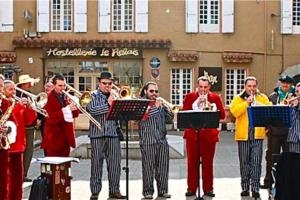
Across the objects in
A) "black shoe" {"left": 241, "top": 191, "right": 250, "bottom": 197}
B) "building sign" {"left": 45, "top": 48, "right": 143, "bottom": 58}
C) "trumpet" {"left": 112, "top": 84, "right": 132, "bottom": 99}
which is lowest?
"black shoe" {"left": 241, "top": 191, "right": 250, "bottom": 197}

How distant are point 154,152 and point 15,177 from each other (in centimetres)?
221

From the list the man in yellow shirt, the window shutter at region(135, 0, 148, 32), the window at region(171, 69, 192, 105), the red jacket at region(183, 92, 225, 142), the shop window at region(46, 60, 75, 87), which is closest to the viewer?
the man in yellow shirt

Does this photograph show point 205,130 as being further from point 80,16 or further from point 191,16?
point 80,16

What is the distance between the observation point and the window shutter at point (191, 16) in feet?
80.1

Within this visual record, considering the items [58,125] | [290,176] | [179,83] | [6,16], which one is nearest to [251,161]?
[290,176]

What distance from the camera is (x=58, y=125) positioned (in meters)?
8.73

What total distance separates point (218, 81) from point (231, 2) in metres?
3.14

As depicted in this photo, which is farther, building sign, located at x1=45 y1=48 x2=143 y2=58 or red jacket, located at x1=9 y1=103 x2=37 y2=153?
building sign, located at x1=45 y1=48 x2=143 y2=58

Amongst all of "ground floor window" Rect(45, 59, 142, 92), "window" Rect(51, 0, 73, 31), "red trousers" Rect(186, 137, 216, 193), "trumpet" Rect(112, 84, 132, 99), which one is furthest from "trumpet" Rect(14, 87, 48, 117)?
"window" Rect(51, 0, 73, 31)

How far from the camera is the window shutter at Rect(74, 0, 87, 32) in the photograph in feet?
80.6

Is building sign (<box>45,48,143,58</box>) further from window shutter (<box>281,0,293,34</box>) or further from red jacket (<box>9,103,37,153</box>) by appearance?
red jacket (<box>9,103,37,153</box>)

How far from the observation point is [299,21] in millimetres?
A: 24625

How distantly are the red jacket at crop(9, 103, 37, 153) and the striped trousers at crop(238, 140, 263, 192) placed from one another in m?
3.15

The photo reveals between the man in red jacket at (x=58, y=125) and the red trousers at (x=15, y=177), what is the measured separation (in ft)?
2.60
